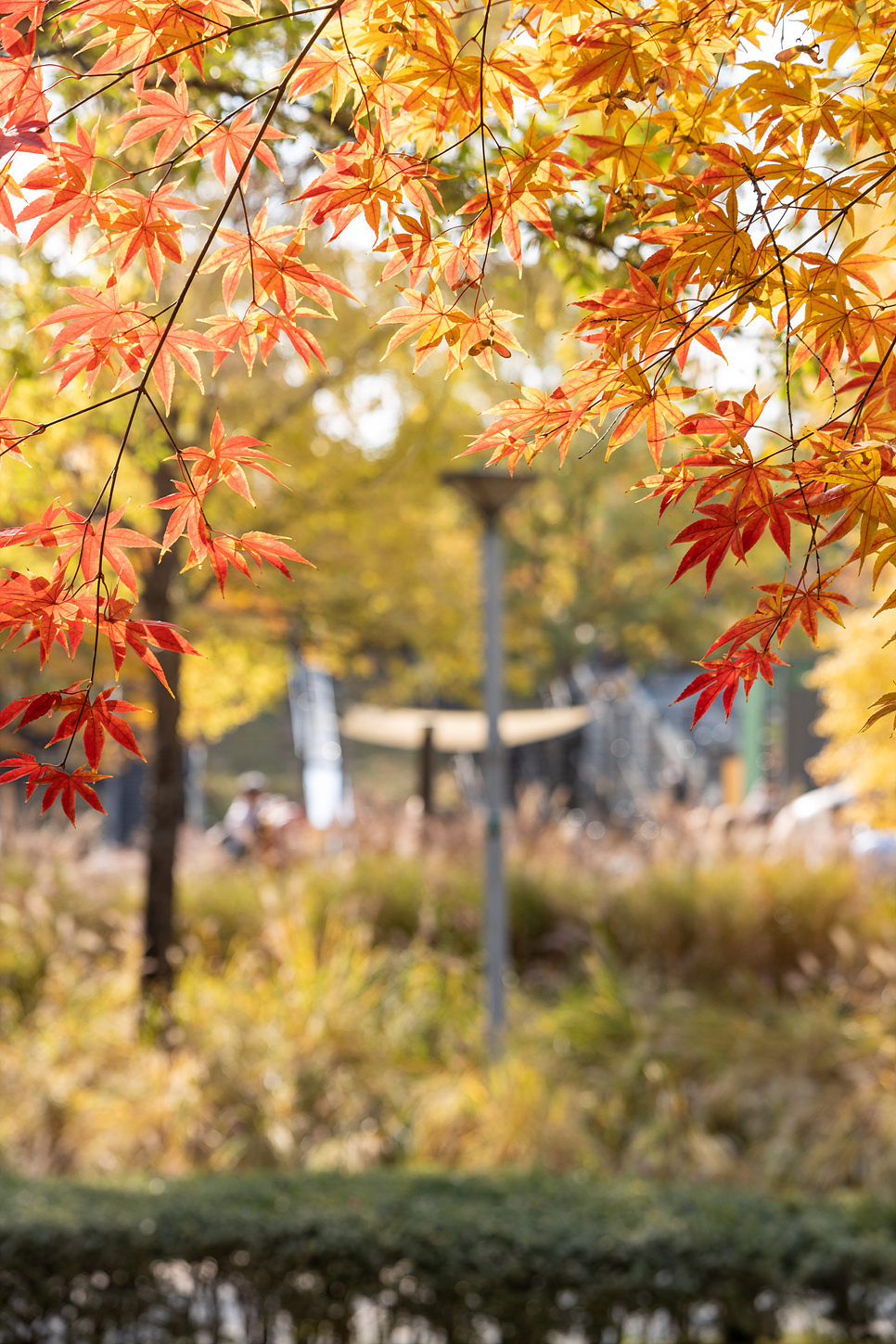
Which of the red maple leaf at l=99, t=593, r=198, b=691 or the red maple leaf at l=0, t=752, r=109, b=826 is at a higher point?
the red maple leaf at l=99, t=593, r=198, b=691

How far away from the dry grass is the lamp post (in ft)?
1.97

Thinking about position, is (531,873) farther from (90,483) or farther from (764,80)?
(764,80)

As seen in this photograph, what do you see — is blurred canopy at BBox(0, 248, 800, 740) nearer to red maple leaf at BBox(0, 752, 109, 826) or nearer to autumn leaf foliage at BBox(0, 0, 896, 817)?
autumn leaf foliage at BBox(0, 0, 896, 817)

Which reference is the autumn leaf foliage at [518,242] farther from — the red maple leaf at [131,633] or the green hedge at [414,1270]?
the green hedge at [414,1270]

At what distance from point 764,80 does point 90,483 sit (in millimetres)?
6074

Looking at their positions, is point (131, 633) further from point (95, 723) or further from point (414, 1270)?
point (414, 1270)

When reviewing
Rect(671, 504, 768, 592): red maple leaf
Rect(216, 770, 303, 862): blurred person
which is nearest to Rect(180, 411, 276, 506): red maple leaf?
Rect(671, 504, 768, 592): red maple leaf

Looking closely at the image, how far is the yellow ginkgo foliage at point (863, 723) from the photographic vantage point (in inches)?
286

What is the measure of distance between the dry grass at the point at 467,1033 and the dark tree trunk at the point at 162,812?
192 millimetres

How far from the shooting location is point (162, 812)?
7445 mm

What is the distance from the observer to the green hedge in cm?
362

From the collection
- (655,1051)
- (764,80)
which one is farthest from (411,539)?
(764,80)

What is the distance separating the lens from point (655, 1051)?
600 cm

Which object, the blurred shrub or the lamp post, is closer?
the lamp post
